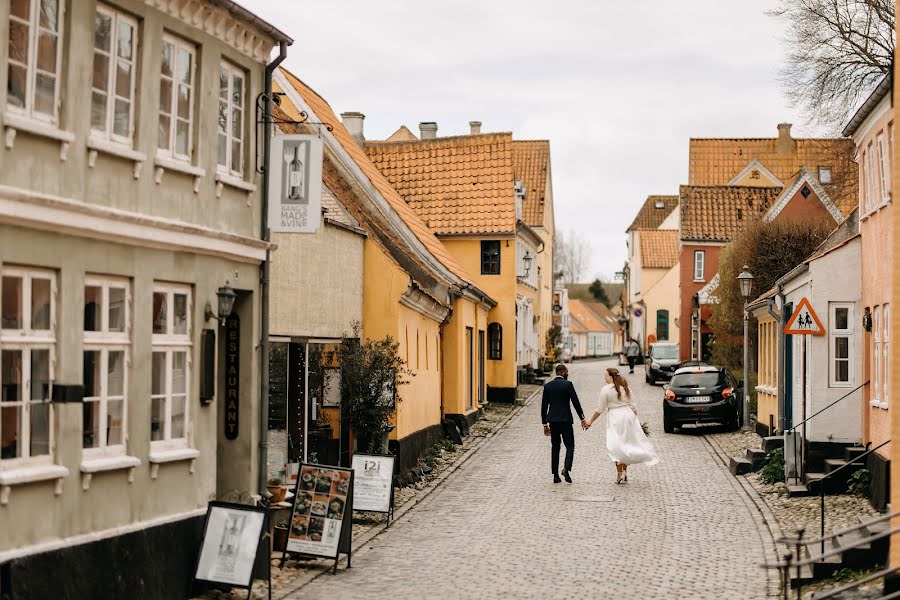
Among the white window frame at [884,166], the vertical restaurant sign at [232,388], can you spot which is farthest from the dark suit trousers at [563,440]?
the vertical restaurant sign at [232,388]

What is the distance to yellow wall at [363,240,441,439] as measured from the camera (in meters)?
20.8

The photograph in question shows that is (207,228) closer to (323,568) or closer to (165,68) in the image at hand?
(165,68)

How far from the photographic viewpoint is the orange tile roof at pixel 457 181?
1432 inches

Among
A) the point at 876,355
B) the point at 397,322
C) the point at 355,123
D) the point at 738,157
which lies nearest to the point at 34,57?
the point at 397,322

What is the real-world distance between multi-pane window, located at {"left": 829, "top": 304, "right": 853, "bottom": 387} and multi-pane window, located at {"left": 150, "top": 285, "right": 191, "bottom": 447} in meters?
11.8

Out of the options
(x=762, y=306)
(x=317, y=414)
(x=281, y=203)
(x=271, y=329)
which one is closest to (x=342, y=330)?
(x=317, y=414)

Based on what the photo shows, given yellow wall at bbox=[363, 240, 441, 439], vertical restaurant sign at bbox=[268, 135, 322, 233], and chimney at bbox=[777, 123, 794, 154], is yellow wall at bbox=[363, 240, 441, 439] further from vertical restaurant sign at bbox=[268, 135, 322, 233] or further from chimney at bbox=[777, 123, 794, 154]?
chimney at bbox=[777, 123, 794, 154]

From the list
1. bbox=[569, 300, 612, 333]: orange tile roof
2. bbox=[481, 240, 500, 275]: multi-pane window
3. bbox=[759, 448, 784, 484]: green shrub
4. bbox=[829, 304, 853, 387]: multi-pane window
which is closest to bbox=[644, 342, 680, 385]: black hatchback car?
bbox=[481, 240, 500, 275]: multi-pane window

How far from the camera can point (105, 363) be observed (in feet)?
35.7

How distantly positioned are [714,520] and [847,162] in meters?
18.9

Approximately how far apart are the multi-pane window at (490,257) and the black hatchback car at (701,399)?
9560mm

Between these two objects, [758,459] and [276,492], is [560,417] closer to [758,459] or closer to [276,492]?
[758,459]

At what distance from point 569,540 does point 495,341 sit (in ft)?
79.5

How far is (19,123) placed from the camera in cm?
944
